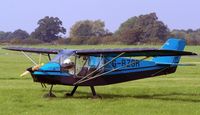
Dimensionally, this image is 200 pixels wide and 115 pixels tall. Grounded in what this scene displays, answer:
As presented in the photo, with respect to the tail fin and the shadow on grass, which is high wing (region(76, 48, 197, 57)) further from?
the tail fin

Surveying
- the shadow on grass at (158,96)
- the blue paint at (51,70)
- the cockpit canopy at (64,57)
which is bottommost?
the shadow on grass at (158,96)

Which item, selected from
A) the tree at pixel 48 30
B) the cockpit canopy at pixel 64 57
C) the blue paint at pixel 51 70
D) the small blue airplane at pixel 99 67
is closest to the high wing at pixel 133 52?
the small blue airplane at pixel 99 67

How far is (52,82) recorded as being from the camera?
16672 millimetres

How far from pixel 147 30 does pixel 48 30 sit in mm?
40786

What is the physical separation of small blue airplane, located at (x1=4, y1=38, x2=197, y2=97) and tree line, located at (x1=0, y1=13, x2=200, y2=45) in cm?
8898

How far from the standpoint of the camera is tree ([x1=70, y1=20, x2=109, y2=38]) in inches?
6545

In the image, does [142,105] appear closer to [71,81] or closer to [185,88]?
[71,81]

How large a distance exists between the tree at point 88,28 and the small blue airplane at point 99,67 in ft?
475

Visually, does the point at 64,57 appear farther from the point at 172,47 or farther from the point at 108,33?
the point at 108,33

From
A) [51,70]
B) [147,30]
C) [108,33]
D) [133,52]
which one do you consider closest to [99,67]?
[133,52]

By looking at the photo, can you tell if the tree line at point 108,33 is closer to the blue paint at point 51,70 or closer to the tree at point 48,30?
the tree at point 48,30

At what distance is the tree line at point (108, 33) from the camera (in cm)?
13240

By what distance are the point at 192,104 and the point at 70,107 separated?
13.3 ft

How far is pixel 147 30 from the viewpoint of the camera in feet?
458
